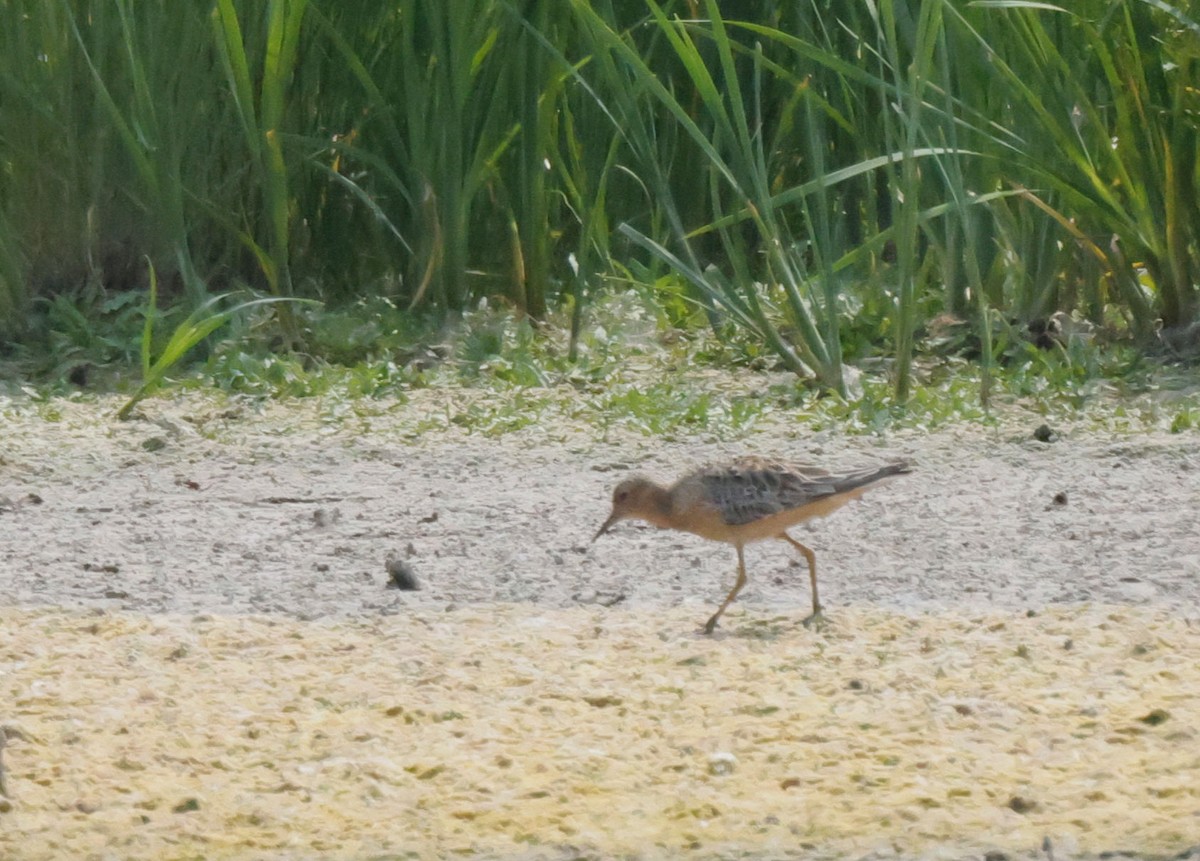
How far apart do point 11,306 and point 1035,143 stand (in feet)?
12.6

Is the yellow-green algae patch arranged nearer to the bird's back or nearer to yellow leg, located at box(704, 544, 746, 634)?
yellow leg, located at box(704, 544, 746, 634)

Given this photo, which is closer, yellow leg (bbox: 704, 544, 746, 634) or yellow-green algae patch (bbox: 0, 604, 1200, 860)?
yellow-green algae patch (bbox: 0, 604, 1200, 860)

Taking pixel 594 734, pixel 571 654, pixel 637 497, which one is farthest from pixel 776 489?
pixel 594 734

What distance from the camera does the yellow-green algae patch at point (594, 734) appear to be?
304 centimetres

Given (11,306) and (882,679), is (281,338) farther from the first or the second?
(882,679)

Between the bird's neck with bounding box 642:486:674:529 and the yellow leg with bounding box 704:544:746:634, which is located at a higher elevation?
the bird's neck with bounding box 642:486:674:529

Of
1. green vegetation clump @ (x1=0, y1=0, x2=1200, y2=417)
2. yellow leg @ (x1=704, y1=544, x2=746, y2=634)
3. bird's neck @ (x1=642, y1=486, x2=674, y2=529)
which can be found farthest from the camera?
green vegetation clump @ (x1=0, y1=0, x2=1200, y2=417)

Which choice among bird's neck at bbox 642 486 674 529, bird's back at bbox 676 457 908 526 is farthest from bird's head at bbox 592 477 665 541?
bird's back at bbox 676 457 908 526

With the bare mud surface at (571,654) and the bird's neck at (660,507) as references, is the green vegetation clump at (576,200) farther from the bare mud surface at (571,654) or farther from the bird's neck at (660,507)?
the bird's neck at (660,507)

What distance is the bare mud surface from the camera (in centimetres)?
310

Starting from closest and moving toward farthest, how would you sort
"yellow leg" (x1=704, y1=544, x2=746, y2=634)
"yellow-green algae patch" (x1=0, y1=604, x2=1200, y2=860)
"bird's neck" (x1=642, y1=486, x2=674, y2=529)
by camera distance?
"yellow-green algae patch" (x1=0, y1=604, x2=1200, y2=860) < "yellow leg" (x1=704, y1=544, x2=746, y2=634) < "bird's neck" (x1=642, y1=486, x2=674, y2=529)

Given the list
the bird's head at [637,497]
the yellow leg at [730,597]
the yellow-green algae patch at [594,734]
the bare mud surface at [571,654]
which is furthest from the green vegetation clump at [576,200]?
the yellow-green algae patch at [594,734]

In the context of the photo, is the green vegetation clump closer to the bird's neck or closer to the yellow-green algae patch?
the bird's neck

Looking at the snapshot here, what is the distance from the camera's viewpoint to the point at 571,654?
404cm
